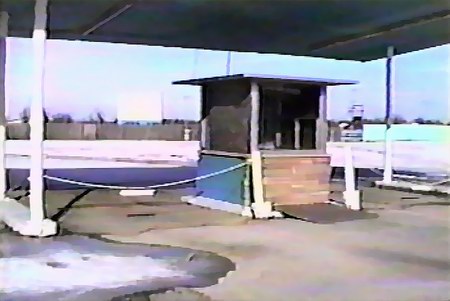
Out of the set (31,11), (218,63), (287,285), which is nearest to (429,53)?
(218,63)

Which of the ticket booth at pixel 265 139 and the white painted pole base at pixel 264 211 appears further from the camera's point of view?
the ticket booth at pixel 265 139

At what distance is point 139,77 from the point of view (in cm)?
2209

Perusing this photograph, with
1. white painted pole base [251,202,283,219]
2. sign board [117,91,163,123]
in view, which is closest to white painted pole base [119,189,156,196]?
white painted pole base [251,202,283,219]

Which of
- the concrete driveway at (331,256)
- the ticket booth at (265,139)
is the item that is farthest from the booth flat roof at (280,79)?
the concrete driveway at (331,256)

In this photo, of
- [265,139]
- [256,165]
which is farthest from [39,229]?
[265,139]

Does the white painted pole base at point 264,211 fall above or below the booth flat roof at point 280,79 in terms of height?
below

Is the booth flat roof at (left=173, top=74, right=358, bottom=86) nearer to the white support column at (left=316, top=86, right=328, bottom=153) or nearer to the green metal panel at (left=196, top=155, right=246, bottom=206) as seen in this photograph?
the white support column at (left=316, top=86, right=328, bottom=153)

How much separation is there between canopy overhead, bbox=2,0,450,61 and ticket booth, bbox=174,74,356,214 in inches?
38.3

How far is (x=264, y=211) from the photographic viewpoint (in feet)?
28.6

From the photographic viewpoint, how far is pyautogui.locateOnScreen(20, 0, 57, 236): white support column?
6984 mm

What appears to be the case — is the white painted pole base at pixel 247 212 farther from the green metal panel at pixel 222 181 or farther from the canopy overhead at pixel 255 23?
the canopy overhead at pixel 255 23

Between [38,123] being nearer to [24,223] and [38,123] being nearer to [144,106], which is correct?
[24,223]

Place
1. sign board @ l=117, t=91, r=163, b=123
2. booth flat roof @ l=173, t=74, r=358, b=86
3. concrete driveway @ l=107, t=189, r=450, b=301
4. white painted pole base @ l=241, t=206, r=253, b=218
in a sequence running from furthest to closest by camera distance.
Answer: sign board @ l=117, t=91, r=163, b=123
booth flat roof @ l=173, t=74, r=358, b=86
white painted pole base @ l=241, t=206, r=253, b=218
concrete driveway @ l=107, t=189, r=450, b=301

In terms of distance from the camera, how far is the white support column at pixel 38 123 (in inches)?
275
